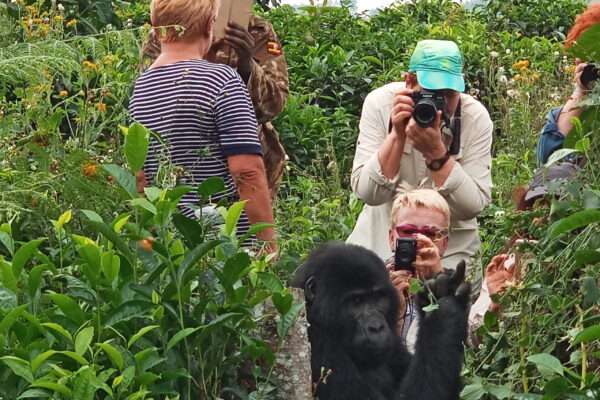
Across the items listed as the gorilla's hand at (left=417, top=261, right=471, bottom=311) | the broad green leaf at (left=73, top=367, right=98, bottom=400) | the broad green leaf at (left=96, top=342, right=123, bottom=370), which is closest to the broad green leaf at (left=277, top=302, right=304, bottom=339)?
the broad green leaf at (left=96, top=342, right=123, bottom=370)

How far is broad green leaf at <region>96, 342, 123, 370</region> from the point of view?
3295mm

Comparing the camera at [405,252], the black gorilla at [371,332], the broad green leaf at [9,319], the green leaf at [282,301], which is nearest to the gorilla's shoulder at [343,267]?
the black gorilla at [371,332]

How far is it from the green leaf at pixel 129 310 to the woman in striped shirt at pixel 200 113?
190cm

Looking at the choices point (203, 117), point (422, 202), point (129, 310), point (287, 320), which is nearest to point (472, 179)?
point (422, 202)

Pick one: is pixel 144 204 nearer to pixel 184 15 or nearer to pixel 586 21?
pixel 184 15

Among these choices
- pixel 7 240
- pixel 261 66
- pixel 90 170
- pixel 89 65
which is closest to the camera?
pixel 7 240

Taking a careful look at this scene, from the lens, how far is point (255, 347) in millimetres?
3607

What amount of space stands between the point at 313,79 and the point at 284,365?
24.2 ft

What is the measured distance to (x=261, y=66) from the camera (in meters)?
6.73

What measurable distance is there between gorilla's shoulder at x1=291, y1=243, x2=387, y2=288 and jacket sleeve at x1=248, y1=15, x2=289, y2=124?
62.2 inches

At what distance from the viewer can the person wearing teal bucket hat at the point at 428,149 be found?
594 centimetres

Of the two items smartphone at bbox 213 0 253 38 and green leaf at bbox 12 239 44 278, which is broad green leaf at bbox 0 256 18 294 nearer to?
green leaf at bbox 12 239 44 278

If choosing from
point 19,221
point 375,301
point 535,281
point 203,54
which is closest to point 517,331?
point 535,281

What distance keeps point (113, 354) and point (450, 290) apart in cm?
177
